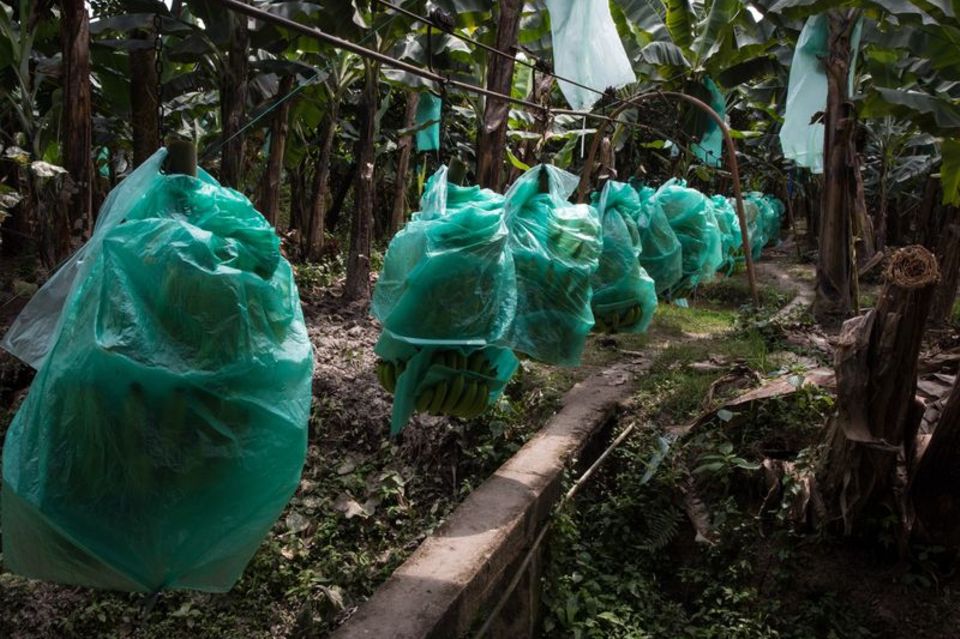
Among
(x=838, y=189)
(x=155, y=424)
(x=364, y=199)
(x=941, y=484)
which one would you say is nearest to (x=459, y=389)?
(x=155, y=424)

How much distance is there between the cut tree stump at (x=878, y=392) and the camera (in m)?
2.85

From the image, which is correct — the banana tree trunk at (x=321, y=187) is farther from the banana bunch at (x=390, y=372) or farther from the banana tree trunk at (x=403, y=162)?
the banana bunch at (x=390, y=372)

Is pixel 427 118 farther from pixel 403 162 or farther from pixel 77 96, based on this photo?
pixel 77 96

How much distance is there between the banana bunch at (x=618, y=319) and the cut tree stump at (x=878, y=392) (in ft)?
3.25

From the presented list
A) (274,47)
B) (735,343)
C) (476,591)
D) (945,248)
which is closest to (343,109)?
(274,47)

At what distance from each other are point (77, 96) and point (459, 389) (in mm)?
2771

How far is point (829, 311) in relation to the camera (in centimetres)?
627

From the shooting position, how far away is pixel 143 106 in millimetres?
4578

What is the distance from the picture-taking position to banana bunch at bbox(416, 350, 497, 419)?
2.35 meters

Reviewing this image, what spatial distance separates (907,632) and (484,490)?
196cm

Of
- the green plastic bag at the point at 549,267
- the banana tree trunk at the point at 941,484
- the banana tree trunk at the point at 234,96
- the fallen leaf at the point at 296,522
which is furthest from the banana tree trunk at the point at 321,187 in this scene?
the banana tree trunk at the point at 941,484

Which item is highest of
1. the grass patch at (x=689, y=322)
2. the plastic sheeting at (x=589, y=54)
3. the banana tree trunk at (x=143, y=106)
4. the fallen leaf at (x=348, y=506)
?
the plastic sheeting at (x=589, y=54)

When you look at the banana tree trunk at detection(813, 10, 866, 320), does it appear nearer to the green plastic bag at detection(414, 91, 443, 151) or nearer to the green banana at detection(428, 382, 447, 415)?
the green plastic bag at detection(414, 91, 443, 151)

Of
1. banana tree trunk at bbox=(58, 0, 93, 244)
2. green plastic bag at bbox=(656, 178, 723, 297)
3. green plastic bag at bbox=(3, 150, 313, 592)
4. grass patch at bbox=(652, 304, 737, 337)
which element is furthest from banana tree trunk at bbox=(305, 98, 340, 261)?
green plastic bag at bbox=(3, 150, 313, 592)
